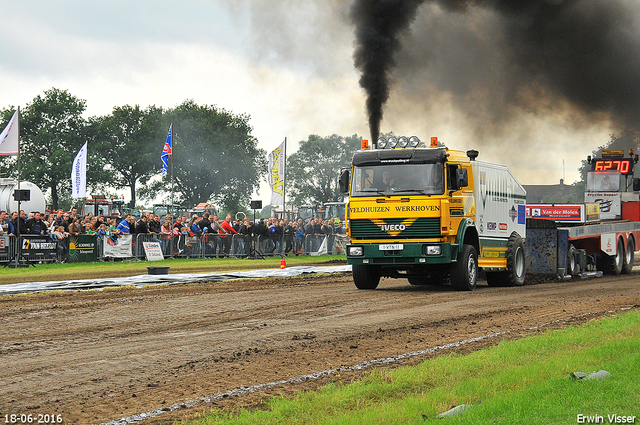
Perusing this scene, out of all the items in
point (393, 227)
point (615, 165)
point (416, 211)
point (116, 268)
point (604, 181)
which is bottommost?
point (116, 268)

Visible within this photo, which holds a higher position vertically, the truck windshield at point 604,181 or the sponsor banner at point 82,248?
the truck windshield at point 604,181

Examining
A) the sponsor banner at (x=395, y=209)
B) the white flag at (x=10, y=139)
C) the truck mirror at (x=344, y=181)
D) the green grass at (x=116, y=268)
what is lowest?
the green grass at (x=116, y=268)

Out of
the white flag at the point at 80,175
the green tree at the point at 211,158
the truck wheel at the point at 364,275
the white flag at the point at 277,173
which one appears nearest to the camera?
the truck wheel at the point at 364,275

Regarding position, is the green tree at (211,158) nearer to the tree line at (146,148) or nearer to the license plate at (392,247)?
the tree line at (146,148)

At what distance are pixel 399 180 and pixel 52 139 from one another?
7348cm

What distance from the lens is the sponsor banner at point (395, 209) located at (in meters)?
15.9

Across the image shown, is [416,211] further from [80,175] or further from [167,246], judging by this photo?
[80,175]

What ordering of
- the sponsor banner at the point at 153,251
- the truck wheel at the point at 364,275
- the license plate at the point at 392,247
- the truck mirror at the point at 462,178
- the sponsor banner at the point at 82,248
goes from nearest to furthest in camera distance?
the truck mirror at the point at 462,178 → the license plate at the point at 392,247 → the truck wheel at the point at 364,275 → the sponsor banner at the point at 82,248 → the sponsor banner at the point at 153,251

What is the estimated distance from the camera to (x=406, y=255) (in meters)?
16.0

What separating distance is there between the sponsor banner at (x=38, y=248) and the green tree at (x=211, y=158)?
61312 millimetres

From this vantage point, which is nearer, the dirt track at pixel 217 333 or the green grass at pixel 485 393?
the green grass at pixel 485 393

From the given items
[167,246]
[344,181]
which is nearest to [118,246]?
[167,246]

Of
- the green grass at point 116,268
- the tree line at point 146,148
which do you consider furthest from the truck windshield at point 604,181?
the tree line at point 146,148

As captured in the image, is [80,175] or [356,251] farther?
[80,175]
